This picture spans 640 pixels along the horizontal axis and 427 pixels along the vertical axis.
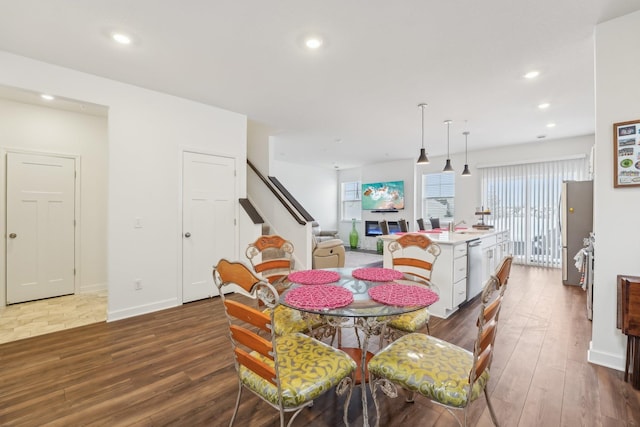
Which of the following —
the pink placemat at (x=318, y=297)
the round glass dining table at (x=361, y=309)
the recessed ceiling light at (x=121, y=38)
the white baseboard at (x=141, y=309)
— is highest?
the recessed ceiling light at (x=121, y=38)

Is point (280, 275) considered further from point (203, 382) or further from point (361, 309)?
point (361, 309)

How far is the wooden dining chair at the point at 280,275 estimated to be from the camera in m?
2.01

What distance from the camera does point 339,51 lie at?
260 cm

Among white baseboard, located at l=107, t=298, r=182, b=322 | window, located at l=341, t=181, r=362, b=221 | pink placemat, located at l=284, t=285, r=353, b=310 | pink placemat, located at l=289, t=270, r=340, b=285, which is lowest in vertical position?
white baseboard, located at l=107, t=298, r=182, b=322

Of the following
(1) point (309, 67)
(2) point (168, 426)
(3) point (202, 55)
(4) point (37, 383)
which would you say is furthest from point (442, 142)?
(4) point (37, 383)

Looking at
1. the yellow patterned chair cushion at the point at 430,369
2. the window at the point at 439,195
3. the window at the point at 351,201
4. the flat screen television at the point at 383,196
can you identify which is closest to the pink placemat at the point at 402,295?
the yellow patterned chair cushion at the point at 430,369

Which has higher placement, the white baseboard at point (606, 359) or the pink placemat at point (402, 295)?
the pink placemat at point (402, 295)

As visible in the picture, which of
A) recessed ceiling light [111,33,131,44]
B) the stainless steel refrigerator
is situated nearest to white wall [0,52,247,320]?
recessed ceiling light [111,33,131,44]

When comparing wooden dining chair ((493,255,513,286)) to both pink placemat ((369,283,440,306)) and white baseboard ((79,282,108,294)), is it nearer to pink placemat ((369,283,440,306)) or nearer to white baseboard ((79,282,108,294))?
pink placemat ((369,283,440,306))

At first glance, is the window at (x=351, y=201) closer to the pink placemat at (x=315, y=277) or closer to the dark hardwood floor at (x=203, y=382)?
the dark hardwood floor at (x=203, y=382)

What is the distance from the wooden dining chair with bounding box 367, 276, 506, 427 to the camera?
1.25 m

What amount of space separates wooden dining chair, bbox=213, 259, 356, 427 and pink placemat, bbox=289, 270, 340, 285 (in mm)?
488

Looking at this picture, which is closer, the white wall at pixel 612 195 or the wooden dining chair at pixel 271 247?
the white wall at pixel 612 195

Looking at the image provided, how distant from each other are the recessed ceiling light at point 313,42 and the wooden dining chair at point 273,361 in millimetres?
2006
